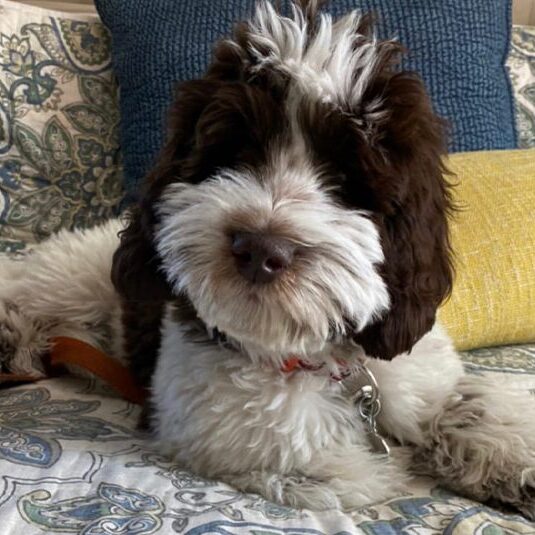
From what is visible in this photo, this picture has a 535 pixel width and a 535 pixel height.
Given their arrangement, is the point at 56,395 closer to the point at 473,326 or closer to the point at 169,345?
the point at 169,345

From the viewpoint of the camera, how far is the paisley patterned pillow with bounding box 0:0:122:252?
2.21 m

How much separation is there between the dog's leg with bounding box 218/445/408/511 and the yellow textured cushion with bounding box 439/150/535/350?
1.63 feet

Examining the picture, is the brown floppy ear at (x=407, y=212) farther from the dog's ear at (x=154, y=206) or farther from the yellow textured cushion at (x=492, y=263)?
the yellow textured cushion at (x=492, y=263)

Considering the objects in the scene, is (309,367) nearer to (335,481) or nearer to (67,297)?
(335,481)

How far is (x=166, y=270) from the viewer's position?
1213 mm

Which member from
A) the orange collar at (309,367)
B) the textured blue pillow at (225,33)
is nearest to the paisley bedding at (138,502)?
the orange collar at (309,367)

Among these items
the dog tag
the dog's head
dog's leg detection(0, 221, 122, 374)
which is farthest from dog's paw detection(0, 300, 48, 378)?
the dog tag

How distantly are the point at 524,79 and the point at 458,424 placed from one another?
1.51 metres

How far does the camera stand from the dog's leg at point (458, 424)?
4.15 feet

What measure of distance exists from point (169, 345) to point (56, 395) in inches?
12.9

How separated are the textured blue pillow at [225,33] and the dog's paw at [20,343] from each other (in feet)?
1.52

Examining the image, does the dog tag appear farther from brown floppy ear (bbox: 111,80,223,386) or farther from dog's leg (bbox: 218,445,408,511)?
brown floppy ear (bbox: 111,80,223,386)

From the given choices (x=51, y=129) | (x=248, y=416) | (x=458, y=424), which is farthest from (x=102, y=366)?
(x=51, y=129)

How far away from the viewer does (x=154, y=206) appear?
1259 mm
